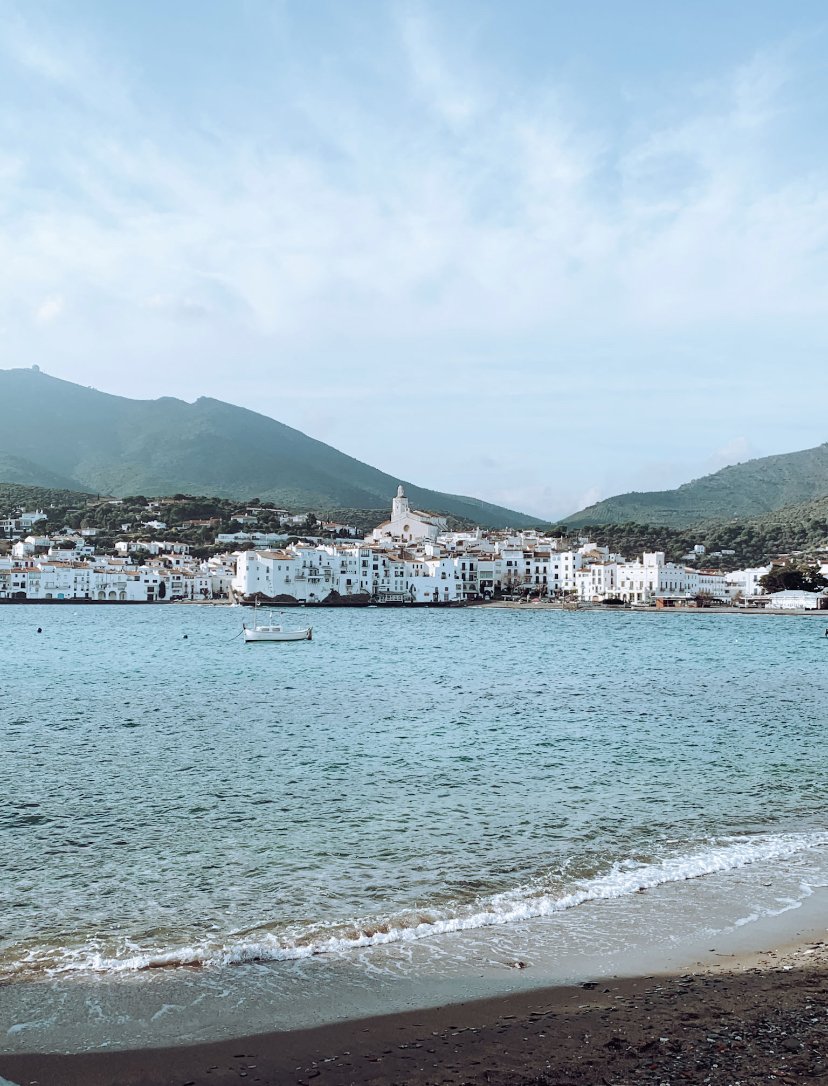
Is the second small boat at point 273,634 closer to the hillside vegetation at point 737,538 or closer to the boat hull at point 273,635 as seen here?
the boat hull at point 273,635

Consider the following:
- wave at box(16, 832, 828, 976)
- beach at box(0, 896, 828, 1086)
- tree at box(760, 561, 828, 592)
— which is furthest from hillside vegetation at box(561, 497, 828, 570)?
beach at box(0, 896, 828, 1086)

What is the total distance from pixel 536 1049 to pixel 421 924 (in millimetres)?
2166

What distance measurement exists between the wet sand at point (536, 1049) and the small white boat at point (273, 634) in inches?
1619

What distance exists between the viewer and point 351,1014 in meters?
5.24

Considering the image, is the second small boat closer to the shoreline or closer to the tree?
the shoreline

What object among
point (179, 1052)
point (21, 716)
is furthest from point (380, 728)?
point (179, 1052)

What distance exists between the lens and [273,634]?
46.5 meters

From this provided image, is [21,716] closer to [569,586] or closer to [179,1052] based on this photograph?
[179,1052]

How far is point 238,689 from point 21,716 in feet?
22.2

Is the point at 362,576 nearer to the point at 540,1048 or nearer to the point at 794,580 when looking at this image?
the point at 794,580

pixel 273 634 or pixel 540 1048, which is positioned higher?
pixel 540 1048

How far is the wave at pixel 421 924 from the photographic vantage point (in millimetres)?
6141

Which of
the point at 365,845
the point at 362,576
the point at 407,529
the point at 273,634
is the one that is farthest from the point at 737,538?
the point at 365,845

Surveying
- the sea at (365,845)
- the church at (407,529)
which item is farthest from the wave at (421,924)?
the church at (407,529)
